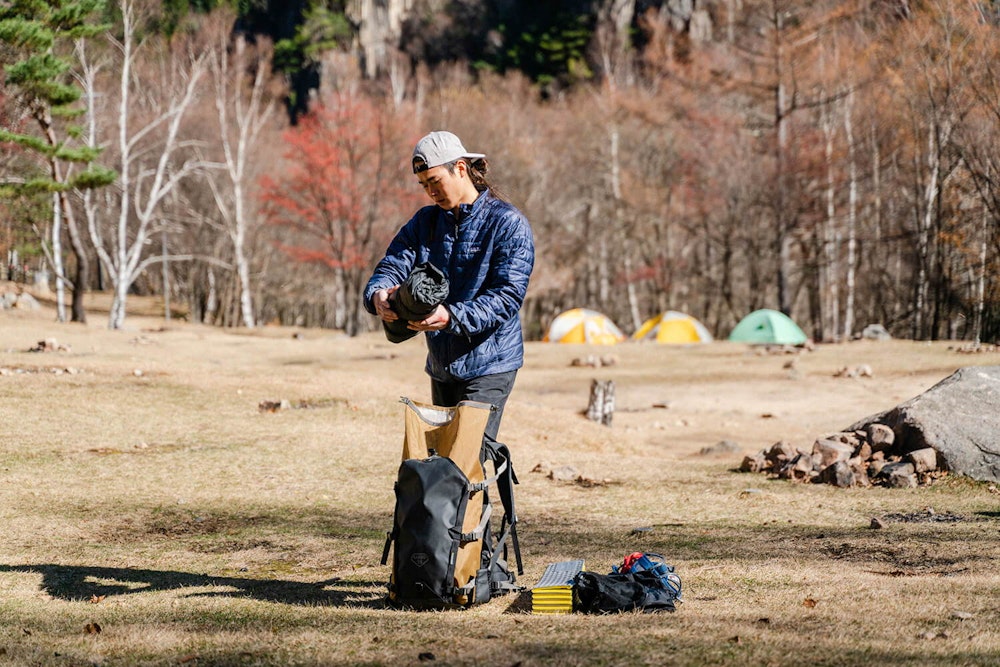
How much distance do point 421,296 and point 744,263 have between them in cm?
4789

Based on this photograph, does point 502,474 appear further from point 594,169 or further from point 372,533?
point 594,169

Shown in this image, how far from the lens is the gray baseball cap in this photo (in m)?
5.16

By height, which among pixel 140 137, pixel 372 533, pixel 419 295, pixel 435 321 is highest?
pixel 140 137

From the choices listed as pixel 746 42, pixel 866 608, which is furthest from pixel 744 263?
pixel 866 608

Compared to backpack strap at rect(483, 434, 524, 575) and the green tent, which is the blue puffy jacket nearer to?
backpack strap at rect(483, 434, 524, 575)

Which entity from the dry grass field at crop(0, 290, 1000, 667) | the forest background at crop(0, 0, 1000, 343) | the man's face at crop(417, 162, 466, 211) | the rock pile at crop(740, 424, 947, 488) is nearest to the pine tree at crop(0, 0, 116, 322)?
the forest background at crop(0, 0, 1000, 343)

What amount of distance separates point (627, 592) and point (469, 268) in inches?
74.3

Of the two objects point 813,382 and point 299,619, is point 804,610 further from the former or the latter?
point 813,382

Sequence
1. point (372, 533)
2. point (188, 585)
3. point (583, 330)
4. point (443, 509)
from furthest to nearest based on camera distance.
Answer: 1. point (583, 330)
2. point (372, 533)
3. point (188, 585)
4. point (443, 509)

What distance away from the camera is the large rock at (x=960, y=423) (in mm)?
10352

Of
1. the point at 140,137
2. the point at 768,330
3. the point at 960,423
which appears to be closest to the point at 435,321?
the point at 960,423

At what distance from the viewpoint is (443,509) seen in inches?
199

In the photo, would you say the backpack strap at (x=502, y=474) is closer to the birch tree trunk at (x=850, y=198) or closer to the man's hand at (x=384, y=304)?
the man's hand at (x=384, y=304)

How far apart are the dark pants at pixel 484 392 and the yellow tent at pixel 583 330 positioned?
32916mm
